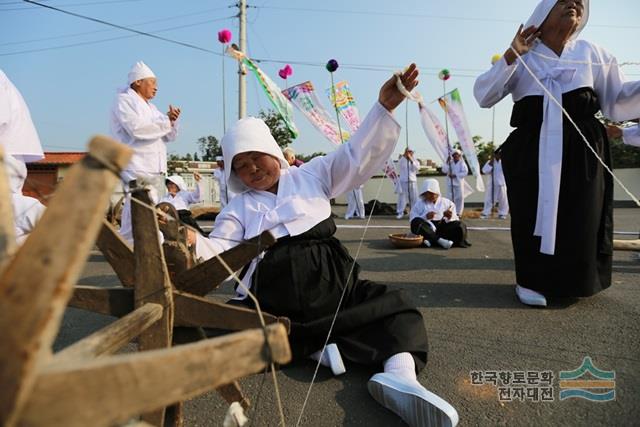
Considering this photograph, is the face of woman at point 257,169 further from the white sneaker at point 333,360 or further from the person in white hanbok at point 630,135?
the person in white hanbok at point 630,135

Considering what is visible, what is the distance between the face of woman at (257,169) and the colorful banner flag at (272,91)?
6754mm

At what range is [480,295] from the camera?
3.44m

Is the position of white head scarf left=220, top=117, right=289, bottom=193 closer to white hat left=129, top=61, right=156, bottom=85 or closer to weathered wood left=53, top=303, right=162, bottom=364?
weathered wood left=53, top=303, right=162, bottom=364

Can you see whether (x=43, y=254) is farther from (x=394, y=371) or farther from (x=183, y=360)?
(x=394, y=371)

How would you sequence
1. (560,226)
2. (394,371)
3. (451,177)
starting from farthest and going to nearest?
(451,177) < (560,226) < (394,371)

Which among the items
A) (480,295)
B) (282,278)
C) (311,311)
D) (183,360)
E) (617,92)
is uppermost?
(617,92)

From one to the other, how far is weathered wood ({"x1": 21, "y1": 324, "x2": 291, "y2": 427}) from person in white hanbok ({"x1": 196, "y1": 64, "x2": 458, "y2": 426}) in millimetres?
1298

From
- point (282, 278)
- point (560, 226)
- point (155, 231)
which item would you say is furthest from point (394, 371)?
point (560, 226)

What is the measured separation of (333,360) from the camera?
82.4 inches

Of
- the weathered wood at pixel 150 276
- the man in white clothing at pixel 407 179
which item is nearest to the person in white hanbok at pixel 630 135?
the weathered wood at pixel 150 276

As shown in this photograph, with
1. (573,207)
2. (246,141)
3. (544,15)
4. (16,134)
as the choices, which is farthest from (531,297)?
(16,134)

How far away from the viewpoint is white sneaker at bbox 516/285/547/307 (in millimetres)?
3010

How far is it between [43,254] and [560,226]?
10.6 feet

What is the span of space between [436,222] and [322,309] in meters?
5.19
